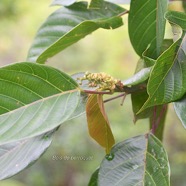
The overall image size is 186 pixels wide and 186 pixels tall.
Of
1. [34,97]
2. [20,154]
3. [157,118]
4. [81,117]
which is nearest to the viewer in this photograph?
[34,97]

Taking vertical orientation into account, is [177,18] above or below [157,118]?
above

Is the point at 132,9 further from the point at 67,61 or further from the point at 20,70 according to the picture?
the point at 67,61

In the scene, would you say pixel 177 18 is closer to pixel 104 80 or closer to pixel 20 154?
pixel 104 80

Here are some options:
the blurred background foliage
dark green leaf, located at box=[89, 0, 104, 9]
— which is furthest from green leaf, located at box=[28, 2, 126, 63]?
the blurred background foliage

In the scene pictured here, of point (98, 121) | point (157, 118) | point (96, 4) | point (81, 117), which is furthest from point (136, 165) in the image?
point (81, 117)

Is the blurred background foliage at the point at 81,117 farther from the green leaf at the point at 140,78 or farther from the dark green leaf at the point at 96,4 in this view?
the green leaf at the point at 140,78

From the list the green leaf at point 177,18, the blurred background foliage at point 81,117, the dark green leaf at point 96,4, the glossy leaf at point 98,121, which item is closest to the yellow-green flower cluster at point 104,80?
the glossy leaf at point 98,121
